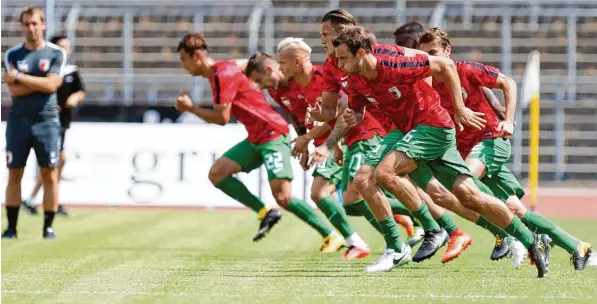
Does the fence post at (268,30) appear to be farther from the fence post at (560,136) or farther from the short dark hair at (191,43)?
the short dark hair at (191,43)

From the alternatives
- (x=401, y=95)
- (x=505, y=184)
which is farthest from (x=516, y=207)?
(x=401, y=95)

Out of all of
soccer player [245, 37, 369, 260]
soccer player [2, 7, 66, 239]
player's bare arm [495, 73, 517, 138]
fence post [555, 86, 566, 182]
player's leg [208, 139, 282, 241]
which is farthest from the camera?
fence post [555, 86, 566, 182]

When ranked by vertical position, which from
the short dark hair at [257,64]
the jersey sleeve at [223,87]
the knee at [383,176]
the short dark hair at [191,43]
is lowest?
the knee at [383,176]

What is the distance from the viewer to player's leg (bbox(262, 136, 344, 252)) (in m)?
10.9

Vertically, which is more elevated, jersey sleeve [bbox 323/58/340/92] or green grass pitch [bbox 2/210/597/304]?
jersey sleeve [bbox 323/58/340/92]

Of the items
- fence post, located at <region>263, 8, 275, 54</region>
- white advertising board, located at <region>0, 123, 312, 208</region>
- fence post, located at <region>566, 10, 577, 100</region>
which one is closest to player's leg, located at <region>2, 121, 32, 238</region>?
white advertising board, located at <region>0, 123, 312, 208</region>

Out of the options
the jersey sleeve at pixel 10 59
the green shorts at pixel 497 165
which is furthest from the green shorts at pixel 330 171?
the jersey sleeve at pixel 10 59

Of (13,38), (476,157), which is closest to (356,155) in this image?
(476,157)

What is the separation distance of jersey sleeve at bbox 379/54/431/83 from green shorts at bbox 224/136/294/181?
120 inches

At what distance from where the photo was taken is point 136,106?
69.3 ft

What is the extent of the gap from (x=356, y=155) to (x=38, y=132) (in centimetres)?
339

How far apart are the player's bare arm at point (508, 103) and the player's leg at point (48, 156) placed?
4696 mm

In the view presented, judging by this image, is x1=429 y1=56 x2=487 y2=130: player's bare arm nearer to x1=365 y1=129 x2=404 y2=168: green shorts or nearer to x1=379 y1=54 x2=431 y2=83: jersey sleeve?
x1=379 y1=54 x2=431 y2=83: jersey sleeve

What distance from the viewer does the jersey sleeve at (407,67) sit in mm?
7977
